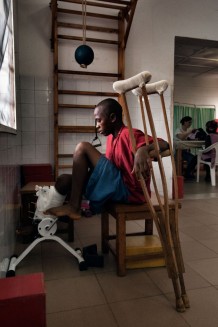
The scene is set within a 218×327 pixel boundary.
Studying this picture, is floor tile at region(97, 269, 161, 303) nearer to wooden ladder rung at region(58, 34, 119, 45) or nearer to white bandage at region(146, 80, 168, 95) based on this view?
white bandage at region(146, 80, 168, 95)

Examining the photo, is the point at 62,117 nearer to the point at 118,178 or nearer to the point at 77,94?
the point at 77,94

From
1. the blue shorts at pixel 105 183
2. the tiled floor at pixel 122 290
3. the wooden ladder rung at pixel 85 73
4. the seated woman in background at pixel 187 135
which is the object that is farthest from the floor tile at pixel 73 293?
the seated woman in background at pixel 187 135

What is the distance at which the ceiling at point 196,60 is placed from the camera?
225 inches

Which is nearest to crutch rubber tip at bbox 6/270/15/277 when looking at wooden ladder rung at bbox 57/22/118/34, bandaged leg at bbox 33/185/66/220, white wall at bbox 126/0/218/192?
bandaged leg at bbox 33/185/66/220

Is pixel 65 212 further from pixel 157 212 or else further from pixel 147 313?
pixel 147 313

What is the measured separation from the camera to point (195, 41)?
4012 millimetres

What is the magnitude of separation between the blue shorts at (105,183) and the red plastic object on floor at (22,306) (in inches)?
35.1

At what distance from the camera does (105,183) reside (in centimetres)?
173

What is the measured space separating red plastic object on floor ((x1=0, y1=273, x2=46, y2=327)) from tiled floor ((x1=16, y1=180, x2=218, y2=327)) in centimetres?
53

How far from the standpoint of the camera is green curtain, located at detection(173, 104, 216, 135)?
865cm

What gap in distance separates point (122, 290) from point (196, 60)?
6.45 m

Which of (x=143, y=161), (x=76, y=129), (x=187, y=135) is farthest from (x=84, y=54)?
(x=187, y=135)

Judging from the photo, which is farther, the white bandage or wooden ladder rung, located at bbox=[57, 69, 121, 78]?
wooden ladder rung, located at bbox=[57, 69, 121, 78]

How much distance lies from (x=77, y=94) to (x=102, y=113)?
172cm
